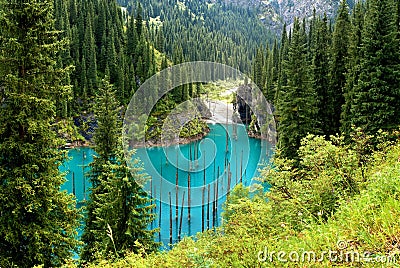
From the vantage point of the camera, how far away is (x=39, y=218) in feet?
33.5

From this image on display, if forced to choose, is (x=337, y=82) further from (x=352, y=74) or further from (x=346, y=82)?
(x=352, y=74)

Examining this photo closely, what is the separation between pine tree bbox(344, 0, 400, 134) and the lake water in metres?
7.52

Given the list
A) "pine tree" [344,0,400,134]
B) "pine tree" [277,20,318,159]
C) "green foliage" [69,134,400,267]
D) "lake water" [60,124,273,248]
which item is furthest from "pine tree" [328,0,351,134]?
"green foliage" [69,134,400,267]

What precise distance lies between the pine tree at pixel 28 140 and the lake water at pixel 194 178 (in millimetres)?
12755

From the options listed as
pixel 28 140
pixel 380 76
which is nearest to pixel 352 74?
pixel 380 76

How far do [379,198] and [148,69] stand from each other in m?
83.1

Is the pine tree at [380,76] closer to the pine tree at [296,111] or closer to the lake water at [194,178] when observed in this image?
the pine tree at [296,111]

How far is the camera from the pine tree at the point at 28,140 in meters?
9.75

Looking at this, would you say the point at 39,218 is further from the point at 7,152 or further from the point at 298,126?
the point at 298,126

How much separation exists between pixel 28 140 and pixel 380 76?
19180mm

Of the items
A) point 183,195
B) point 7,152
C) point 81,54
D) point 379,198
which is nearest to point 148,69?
point 81,54

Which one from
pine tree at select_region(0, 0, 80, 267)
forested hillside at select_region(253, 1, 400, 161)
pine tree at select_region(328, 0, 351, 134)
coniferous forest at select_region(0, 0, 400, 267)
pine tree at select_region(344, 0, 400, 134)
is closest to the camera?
coniferous forest at select_region(0, 0, 400, 267)

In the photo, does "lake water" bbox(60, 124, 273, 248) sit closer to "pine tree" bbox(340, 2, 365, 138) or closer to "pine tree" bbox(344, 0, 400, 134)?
"pine tree" bbox(340, 2, 365, 138)

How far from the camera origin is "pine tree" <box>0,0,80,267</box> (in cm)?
975
